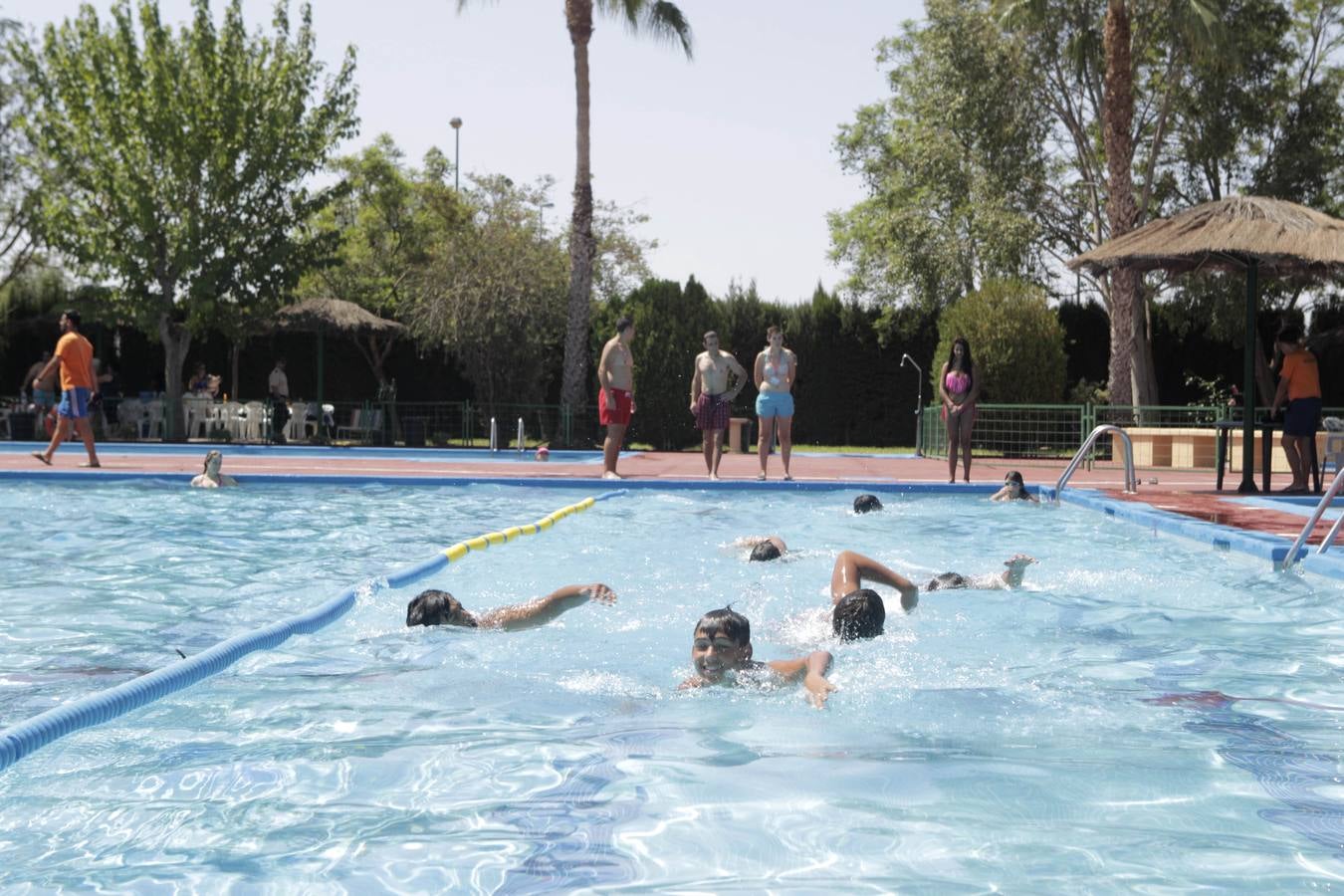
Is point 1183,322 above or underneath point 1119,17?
underneath

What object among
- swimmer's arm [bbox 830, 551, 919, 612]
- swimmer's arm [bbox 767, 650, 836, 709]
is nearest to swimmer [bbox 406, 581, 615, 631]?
swimmer's arm [bbox 830, 551, 919, 612]

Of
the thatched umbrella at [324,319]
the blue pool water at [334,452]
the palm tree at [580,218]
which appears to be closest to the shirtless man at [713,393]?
the blue pool water at [334,452]

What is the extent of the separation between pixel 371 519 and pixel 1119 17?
16825mm

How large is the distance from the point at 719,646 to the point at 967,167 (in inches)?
956

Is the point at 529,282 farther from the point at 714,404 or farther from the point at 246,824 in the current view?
the point at 246,824

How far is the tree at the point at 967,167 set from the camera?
1051 inches

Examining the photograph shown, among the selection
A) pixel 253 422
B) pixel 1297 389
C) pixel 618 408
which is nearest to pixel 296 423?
pixel 253 422

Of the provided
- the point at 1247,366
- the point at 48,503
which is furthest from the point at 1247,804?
the point at 48,503

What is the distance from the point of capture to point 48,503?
507 inches

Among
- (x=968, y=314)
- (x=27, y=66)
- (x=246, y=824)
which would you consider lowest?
(x=246, y=824)

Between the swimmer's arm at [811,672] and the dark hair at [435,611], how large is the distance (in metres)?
1.83

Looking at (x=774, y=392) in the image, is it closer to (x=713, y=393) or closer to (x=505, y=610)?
(x=713, y=393)

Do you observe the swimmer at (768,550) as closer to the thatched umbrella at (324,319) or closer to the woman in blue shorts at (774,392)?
the woman in blue shorts at (774,392)

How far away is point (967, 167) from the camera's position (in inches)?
1096
